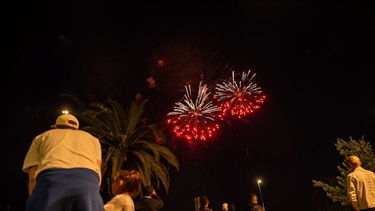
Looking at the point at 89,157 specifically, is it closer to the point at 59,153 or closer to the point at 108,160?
the point at 59,153

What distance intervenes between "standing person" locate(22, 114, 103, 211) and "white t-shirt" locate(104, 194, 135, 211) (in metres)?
0.87

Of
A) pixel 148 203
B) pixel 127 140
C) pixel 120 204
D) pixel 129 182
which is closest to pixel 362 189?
pixel 148 203

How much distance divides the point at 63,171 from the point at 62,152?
→ 0.77 ft

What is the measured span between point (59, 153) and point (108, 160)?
1728 centimetres

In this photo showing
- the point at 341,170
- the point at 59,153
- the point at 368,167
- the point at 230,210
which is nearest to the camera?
the point at 59,153

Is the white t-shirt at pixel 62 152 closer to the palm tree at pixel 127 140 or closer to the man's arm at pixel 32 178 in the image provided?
the man's arm at pixel 32 178

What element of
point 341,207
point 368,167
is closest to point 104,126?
point 368,167

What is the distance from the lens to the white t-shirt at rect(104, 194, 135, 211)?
431 centimetres

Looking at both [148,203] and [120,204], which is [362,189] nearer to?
[148,203]

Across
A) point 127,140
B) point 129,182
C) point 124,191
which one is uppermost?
point 127,140

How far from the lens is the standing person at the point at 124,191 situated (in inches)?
171

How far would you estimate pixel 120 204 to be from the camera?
435 centimetres

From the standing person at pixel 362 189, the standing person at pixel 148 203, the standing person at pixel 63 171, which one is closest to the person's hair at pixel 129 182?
the standing person at pixel 63 171

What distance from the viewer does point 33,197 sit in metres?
3.10
